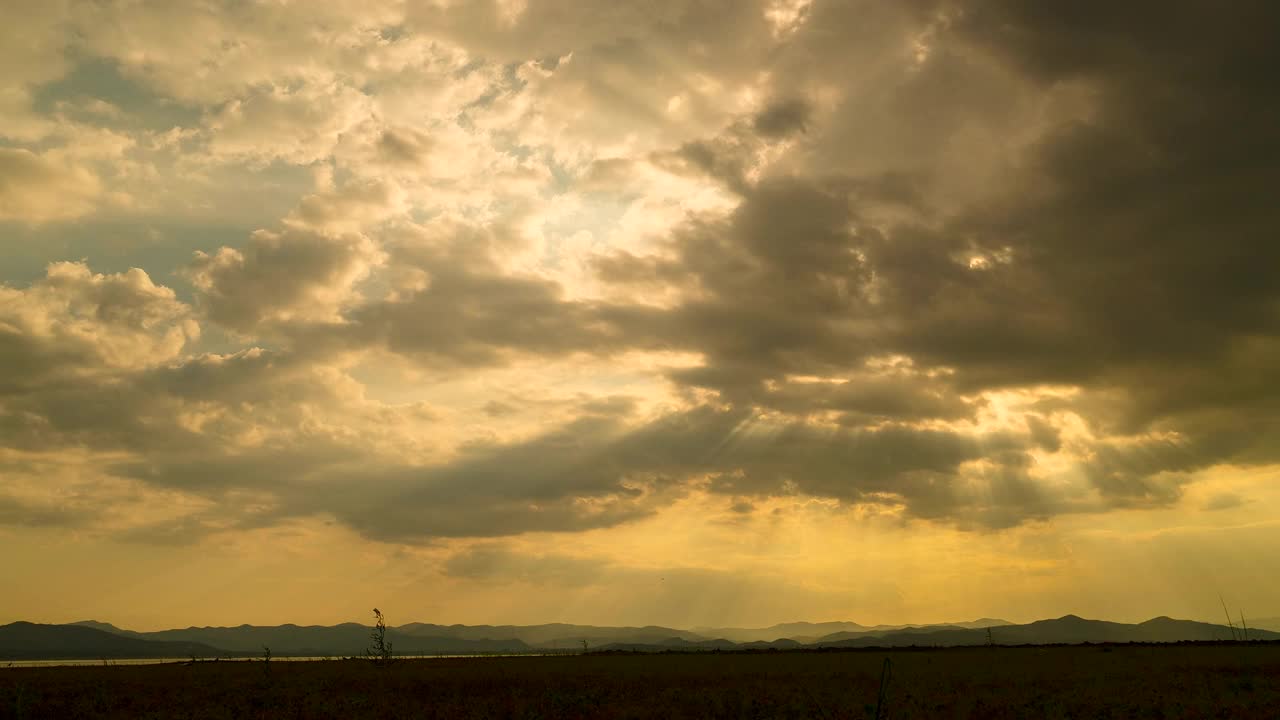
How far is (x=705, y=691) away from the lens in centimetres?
5809

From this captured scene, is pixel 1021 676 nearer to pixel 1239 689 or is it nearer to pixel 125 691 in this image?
pixel 1239 689

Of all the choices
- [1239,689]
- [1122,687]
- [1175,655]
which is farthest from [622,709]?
[1175,655]

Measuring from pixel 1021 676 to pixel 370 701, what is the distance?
47.5m

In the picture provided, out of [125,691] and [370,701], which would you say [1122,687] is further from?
[125,691]

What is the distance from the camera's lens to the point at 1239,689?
5378cm

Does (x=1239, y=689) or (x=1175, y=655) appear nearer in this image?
(x=1239, y=689)

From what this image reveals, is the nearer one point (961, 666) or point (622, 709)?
point (622, 709)

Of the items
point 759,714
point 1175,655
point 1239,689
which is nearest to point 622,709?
point 759,714

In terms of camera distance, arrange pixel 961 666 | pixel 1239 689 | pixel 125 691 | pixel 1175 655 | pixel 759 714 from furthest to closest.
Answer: pixel 1175 655, pixel 961 666, pixel 125 691, pixel 1239 689, pixel 759 714

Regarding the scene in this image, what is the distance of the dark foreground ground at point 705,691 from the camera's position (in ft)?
159

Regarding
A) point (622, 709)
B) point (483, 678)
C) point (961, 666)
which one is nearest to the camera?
point (622, 709)

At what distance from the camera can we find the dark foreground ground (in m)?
48.4

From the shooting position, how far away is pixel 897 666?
81812 mm

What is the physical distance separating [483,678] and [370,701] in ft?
60.8
